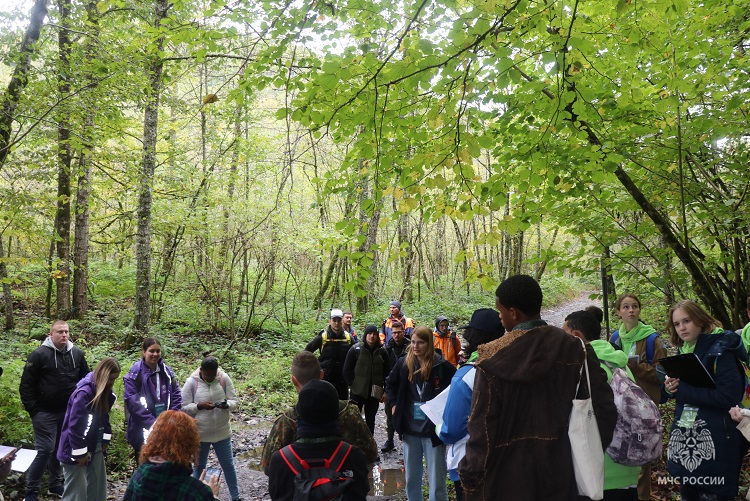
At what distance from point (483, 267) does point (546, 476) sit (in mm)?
2113

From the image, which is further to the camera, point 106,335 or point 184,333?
point 184,333

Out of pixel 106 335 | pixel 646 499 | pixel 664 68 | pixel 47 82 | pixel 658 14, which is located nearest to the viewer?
pixel 646 499

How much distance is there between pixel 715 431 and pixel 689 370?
47 cm

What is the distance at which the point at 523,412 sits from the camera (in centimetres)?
237

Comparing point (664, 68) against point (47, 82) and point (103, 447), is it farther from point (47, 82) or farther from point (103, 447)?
point (47, 82)

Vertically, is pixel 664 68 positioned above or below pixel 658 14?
below

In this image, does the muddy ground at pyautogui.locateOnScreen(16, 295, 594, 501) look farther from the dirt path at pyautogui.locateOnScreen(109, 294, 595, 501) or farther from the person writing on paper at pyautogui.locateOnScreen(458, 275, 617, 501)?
the person writing on paper at pyautogui.locateOnScreen(458, 275, 617, 501)

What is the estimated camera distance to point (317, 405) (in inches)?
108

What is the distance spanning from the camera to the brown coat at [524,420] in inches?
91.0

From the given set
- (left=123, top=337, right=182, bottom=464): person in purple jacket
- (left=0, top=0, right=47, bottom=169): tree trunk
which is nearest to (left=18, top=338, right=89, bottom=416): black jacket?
(left=123, top=337, right=182, bottom=464): person in purple jacket

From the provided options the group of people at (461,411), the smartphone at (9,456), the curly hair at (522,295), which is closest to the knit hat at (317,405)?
the group of people at (461,411)

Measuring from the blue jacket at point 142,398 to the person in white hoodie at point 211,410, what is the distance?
0.20m

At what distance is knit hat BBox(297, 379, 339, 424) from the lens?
8.98 ft

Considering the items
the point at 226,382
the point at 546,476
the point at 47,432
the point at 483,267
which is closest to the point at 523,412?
the point at 546,476
